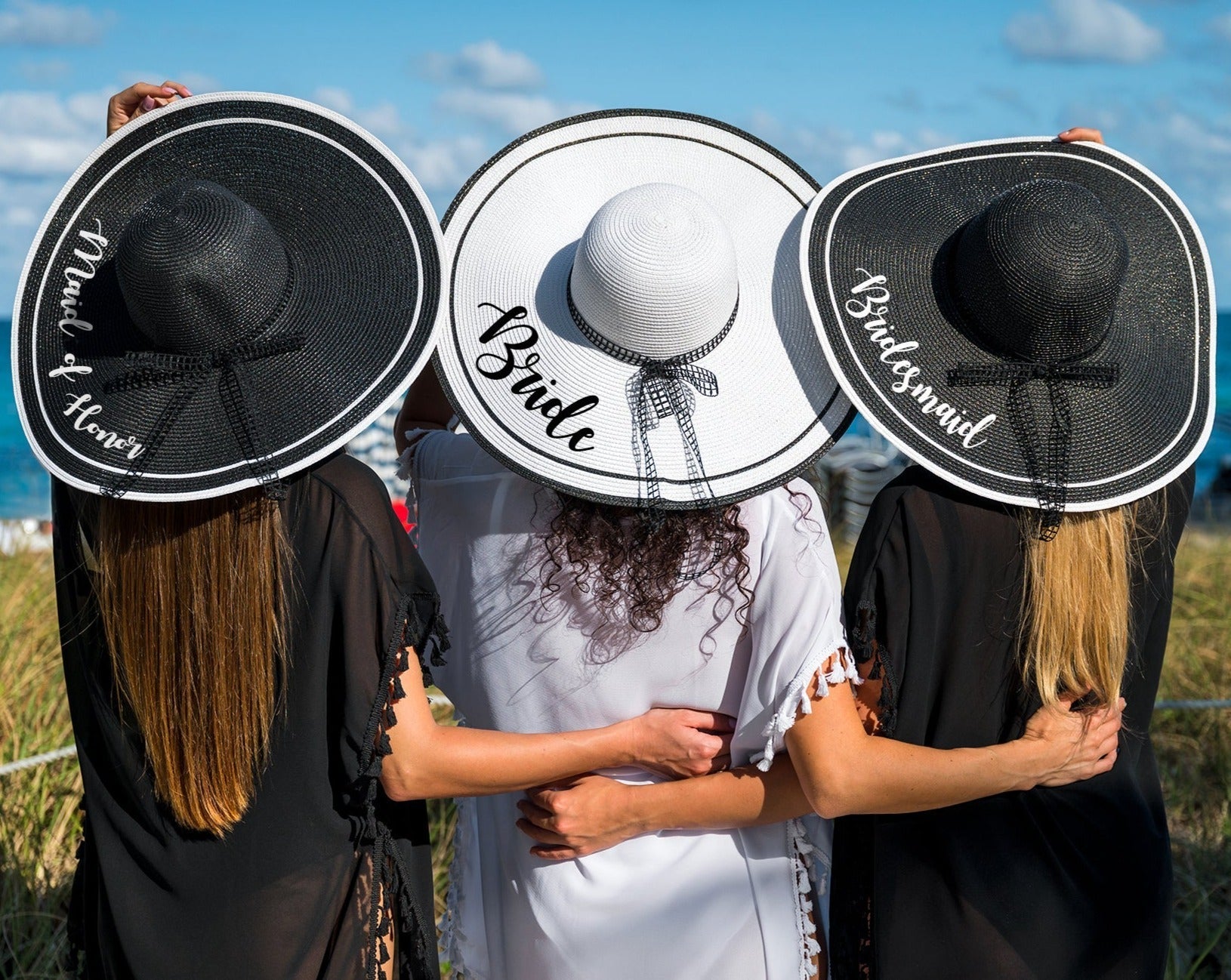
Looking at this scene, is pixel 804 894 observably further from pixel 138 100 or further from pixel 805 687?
pixel 138 100

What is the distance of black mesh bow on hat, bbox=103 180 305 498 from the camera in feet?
5.55

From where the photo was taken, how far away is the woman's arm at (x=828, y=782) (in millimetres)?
1917

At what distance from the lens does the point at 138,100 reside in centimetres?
212

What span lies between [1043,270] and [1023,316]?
84mm

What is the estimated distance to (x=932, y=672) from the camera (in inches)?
78.7

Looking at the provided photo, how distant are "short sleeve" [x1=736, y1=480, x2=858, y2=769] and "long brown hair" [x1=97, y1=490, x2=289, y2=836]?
0.76 meters

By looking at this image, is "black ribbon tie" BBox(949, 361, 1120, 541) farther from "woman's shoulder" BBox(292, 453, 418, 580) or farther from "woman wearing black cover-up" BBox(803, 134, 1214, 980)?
"woman's shoulder" BBox(292, 453, 418, 580)

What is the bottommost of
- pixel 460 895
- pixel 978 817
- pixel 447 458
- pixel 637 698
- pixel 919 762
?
pixel 460 895

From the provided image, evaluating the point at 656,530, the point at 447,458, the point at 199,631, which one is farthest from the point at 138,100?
the point at 656,530

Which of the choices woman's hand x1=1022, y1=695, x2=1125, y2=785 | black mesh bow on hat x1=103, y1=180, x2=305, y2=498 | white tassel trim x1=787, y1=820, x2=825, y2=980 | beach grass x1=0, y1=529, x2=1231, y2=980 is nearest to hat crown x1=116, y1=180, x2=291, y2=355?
black mesh bow on hat x1=103, y1=180, x2=305, y2=498

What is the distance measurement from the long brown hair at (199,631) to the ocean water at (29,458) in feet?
1.17


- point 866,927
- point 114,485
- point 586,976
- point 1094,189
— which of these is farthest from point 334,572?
point 1094,189

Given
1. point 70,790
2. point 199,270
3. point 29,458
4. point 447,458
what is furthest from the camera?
point 29,458

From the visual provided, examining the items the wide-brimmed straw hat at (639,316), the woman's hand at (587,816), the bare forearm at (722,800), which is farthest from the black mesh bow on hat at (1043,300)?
the woman's hand at (587,816)
